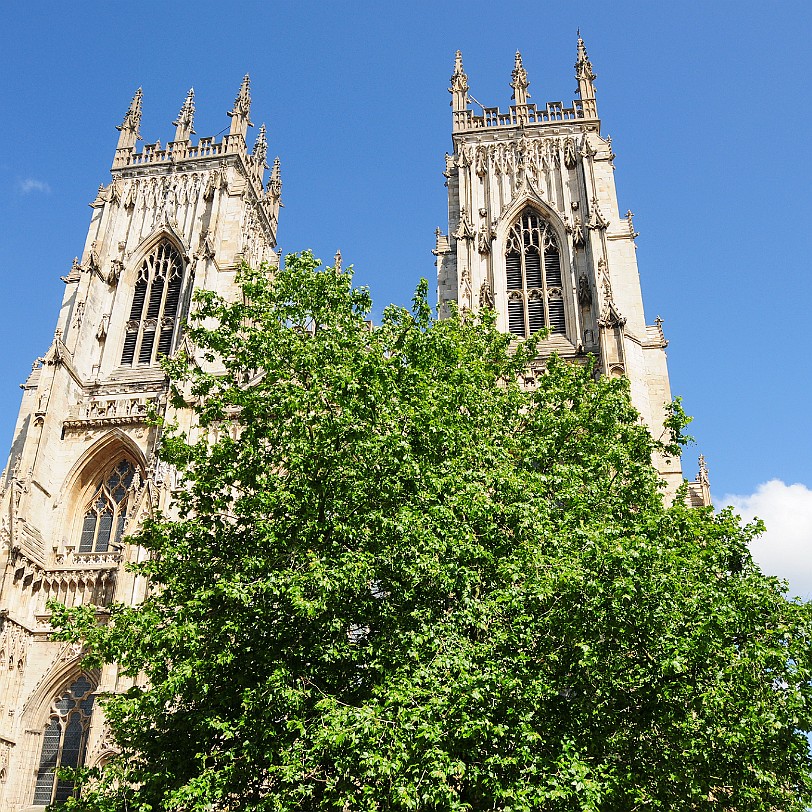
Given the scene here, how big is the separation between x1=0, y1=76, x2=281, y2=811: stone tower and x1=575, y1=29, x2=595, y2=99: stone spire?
13.6 metres

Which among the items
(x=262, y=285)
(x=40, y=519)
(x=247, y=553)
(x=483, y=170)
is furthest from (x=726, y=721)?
(x=483, y=170)

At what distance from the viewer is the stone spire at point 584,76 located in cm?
3247

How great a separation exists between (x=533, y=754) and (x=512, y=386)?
23.6 feet

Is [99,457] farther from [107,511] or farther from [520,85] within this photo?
[520,85]

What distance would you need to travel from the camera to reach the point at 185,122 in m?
36.1

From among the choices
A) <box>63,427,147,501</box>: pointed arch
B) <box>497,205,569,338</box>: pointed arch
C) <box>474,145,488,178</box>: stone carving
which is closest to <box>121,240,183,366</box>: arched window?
<box>63,427,147,501</box>: pointed arch

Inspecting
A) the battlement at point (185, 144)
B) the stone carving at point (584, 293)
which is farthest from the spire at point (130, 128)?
the stone carving at point (584, 293)

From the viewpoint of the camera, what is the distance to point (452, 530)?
1125 cm

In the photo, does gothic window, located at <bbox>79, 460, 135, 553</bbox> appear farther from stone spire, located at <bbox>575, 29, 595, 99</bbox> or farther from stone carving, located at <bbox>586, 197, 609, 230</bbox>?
stone spire, located at <bbox>575, 29, 595, 99</bbox>

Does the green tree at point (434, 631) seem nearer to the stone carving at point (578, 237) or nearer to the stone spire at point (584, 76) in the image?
the stone carving at point (578, 237)

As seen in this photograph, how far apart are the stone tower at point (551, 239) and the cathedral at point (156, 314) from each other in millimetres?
71

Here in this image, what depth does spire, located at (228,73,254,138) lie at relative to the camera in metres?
35.5

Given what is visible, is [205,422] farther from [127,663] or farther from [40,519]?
[40,519]

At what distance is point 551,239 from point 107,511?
17.1 metres
